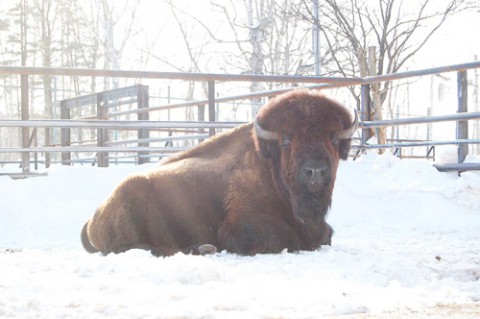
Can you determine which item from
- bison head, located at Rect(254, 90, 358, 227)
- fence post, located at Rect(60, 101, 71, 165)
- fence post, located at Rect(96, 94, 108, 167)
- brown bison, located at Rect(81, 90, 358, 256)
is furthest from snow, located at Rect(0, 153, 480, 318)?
fence post, located at Rect(60, 101, 71, 165)

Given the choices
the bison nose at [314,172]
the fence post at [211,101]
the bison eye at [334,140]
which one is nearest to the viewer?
the bison nose at [314,172]

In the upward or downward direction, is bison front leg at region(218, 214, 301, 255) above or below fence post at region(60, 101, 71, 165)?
below

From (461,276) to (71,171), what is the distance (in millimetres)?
5685

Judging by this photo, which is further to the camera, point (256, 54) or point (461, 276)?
point (256, 54)

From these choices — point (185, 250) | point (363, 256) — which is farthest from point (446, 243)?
point (185, 250)

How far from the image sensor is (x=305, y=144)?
462cm

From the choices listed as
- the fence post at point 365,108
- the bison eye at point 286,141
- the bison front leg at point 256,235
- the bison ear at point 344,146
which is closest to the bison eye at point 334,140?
the bison ear at point 344,146

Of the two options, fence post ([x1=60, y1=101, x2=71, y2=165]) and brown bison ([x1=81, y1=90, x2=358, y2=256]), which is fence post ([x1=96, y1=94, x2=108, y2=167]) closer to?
fence post ([x1=60, y1=101, x2=71, y2=165])

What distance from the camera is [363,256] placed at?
14.6ft

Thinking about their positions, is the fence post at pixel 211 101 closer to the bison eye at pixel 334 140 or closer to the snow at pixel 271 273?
the snow at pixel 271 273

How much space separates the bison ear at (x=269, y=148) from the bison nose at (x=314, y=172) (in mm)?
445

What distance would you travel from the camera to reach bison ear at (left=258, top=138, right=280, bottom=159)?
4.98 metres

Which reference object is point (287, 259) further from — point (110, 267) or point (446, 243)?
point (446, 243)

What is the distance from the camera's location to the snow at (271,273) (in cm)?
256
